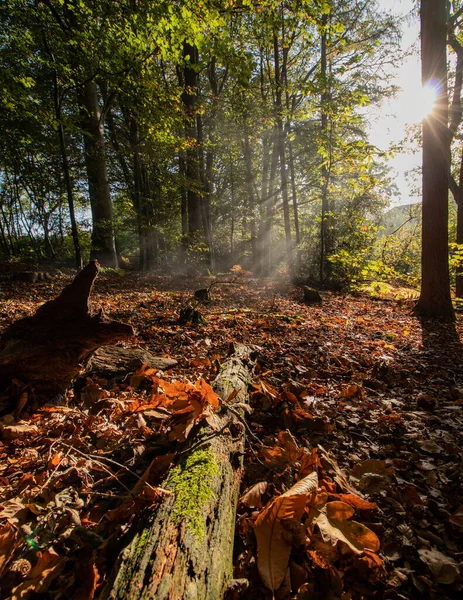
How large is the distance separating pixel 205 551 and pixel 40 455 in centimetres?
124

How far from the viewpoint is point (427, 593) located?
1.06 metres

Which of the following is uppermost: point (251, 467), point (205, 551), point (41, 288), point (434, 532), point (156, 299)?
point (41, 288)

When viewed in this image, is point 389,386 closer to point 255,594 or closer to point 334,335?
point 334,335

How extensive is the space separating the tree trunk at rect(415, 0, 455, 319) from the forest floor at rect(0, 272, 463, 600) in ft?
11.2

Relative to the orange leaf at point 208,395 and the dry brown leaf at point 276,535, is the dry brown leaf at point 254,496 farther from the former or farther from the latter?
the orange leaf at point 208,395

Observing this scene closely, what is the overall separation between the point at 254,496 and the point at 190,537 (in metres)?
0.49

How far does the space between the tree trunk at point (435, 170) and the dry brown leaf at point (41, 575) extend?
7.41m

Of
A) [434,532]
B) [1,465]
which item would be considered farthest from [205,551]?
[1,465]

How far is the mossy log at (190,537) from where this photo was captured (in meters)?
0.84

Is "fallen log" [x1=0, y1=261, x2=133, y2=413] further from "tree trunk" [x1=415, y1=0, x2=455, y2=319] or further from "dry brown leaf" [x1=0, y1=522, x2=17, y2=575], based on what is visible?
"tree trunk" [x1=415, y1=0, x2=455, y2=319]

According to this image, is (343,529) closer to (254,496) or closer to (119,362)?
(254,496)

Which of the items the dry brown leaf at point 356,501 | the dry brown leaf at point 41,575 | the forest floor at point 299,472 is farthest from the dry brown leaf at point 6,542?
the dry brown leaf at point 356,501

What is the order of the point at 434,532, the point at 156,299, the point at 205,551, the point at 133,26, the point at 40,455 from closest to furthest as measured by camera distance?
the point at 205,551 → the point at 434,532 → the point at 40,455 → the point at 133,26 → the point at 156,299

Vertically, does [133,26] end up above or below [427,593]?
above
